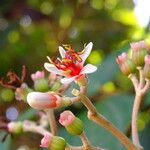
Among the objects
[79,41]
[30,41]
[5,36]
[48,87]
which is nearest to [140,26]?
[79,41]

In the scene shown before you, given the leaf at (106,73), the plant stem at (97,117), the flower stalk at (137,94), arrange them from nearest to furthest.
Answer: the plant stem at (97,117), the flower stalk at (137,94), the leaf at (106,73)

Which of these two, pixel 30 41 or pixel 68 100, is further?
pixel 30 41

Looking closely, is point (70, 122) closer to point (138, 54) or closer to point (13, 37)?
point (138, 54)

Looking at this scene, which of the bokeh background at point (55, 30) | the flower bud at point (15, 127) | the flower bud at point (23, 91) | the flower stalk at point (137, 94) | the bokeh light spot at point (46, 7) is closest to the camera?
the flower stalk at point (137, 94)

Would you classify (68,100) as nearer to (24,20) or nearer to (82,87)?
(82,87)

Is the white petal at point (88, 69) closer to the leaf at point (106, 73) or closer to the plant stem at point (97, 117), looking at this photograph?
the plant stem at point (97, 117)

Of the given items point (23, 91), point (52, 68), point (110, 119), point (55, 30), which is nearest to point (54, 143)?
point (52, 68)

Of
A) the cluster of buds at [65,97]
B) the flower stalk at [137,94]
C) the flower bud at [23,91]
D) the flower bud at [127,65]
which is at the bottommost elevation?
the flower stalk at [137,94]

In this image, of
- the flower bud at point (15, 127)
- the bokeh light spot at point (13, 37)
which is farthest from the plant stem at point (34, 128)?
the bokeh light spot at point (13, 37)
